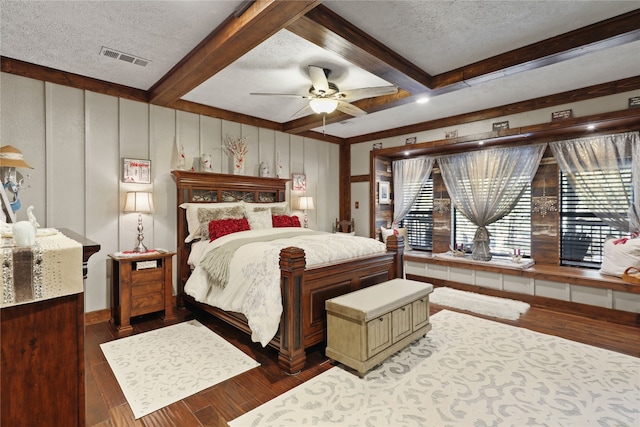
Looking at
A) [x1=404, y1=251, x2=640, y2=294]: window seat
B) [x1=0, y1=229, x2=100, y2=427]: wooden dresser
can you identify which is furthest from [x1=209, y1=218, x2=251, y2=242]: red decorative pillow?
[x1=404, y1=251, x2=640, y2=294]: window seat

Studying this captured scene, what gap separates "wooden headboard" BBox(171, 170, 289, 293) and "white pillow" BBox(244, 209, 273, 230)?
24.7 inches

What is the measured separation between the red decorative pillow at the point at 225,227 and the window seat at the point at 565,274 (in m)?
3.27

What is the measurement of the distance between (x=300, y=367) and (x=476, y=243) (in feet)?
12.6

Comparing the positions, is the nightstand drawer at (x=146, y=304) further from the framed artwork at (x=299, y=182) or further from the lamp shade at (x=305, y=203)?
the framed artwork at (x=299, y=182)

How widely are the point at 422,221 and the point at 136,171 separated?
4918 millimetres

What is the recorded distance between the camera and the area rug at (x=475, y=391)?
1.99 meters

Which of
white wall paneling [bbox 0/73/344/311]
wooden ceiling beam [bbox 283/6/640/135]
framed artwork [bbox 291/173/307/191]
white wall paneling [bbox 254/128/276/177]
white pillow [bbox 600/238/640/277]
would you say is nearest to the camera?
wooden ceiling beam [bbox 283/6/640/135]

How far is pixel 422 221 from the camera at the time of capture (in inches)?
241

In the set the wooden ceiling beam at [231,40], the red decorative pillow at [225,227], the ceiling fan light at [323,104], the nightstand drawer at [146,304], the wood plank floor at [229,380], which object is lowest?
the wood plank floor at [229,380]

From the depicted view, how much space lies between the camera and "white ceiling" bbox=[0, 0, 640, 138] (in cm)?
233

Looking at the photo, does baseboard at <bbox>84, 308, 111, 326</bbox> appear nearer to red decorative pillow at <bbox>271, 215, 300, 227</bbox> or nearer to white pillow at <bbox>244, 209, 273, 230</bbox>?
white pillow at <bbox>244, 209, 273, 230</bbox>

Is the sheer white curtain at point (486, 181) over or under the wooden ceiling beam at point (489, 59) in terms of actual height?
under

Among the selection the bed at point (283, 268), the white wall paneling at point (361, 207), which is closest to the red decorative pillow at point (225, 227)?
the bed at point (283, 268)

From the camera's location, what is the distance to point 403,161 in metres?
6.25
